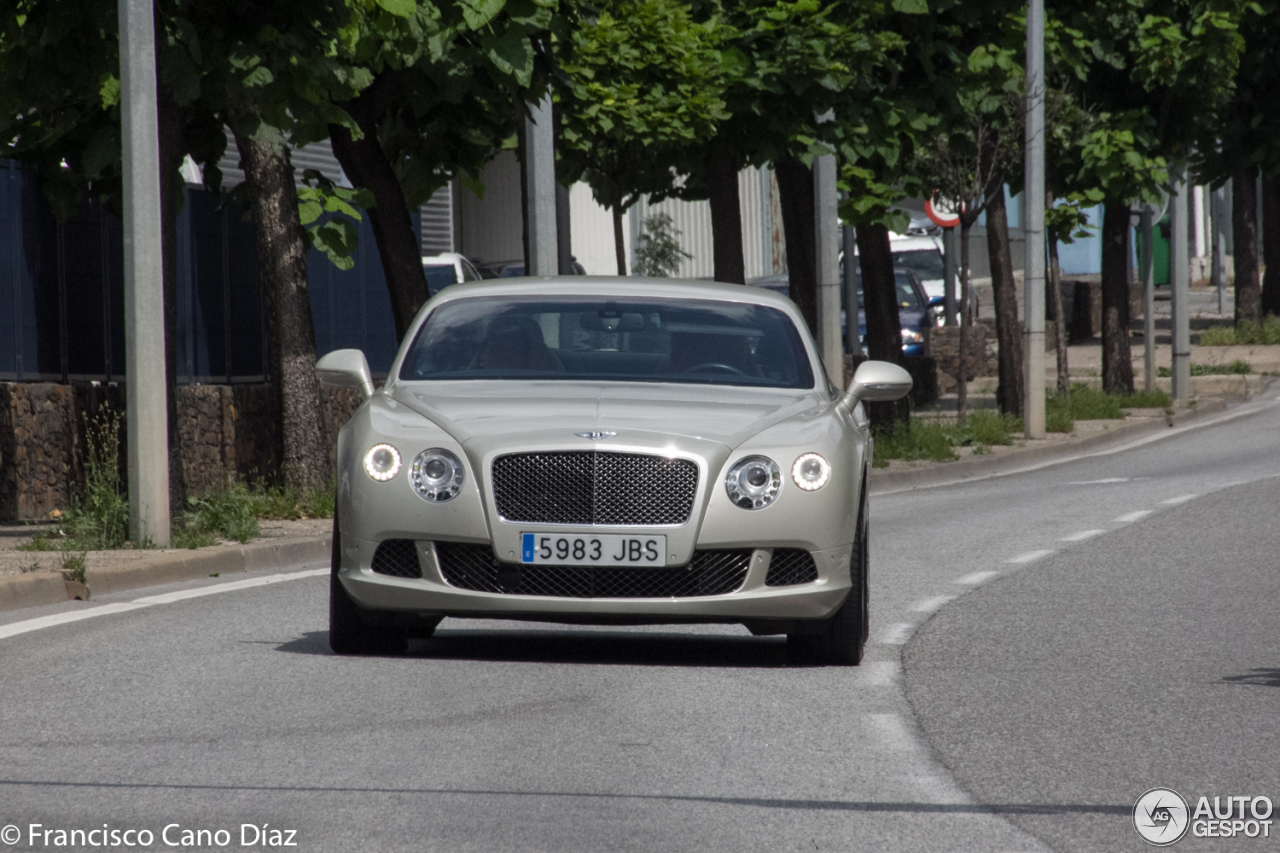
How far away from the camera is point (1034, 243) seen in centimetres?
2802

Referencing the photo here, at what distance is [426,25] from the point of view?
15.1 meters

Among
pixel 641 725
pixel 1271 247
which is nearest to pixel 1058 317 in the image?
pixel 1271 247

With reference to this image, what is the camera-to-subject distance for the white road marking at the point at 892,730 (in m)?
7.49

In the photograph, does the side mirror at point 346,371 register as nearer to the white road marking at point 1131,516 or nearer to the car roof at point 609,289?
the car roof at point 609,289

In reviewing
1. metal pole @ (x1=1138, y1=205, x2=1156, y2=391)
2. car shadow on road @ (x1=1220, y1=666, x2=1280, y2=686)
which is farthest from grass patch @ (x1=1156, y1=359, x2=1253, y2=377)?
car shadow on road @ (x1=1220, y1=666, x2=1280, y2=686)

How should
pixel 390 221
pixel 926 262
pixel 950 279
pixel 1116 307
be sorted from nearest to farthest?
1. pixel 390 221
2. pixel 1116 307
3. pixel 950 279
4. pixel 926 262

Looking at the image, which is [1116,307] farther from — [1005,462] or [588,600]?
[588,600]

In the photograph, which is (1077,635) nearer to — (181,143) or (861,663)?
(861,663)

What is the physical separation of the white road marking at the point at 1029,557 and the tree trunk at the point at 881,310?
1158 centimetres

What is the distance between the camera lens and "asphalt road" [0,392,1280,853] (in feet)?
20.1

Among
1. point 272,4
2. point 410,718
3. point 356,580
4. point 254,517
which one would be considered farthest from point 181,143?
point 410,718

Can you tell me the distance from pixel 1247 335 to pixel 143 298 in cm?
3594

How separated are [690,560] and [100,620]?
350 cm

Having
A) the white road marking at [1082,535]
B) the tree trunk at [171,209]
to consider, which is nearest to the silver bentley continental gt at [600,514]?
the tree trunk at [171,209]
